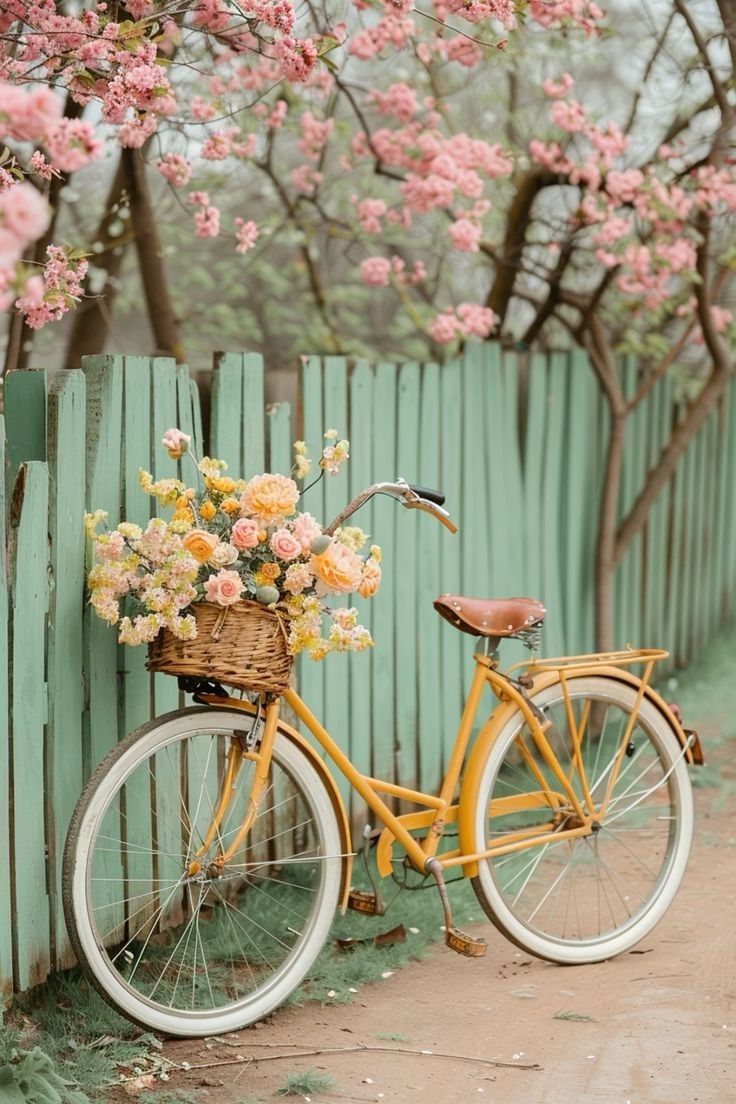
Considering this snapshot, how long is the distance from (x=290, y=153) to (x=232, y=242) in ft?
3.59

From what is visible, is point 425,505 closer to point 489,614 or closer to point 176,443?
point 489,614

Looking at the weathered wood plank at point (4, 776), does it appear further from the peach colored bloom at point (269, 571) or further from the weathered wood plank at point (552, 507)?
the weathered wood plank at point (552, 507)

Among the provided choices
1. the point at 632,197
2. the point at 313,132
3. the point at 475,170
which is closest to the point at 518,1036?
the point at 632,197

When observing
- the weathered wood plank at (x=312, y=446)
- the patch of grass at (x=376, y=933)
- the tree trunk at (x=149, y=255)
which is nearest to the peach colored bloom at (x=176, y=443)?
the weathered wood plank at (x=312, y=446)

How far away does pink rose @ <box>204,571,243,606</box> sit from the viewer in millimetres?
3076

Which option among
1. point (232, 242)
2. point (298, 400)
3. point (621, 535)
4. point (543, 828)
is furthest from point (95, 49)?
point (232, 242)

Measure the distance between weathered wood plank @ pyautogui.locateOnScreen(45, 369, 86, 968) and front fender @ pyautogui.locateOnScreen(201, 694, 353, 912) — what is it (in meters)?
0.36

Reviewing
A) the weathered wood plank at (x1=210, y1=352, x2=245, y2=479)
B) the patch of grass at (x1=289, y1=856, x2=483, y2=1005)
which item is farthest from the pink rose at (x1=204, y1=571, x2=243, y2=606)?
the patch of grass at (x1=289, y1=856, x2=483, y2=1005)

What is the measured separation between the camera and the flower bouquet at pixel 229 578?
312cm

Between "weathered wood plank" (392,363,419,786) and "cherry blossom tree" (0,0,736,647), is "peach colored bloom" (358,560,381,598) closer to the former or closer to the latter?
"cherry blossom tree" (0,0,736,647)

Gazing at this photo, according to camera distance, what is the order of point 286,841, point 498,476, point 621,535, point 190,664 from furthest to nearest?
point 621,535, point 498,476, point 286,841, point 190,664

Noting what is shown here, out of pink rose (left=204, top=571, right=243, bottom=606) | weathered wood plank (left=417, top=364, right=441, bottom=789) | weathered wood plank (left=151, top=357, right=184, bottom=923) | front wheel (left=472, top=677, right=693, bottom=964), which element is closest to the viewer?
pink rose (left=204, top=571, right=243, bottom=606)

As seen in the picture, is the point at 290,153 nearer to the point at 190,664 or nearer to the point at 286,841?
the point at 286,841

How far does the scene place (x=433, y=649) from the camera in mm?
5242
